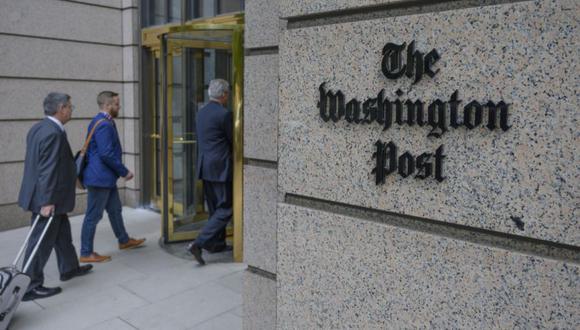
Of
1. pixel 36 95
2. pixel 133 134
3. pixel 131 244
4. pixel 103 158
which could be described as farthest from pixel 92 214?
pixel 133 134

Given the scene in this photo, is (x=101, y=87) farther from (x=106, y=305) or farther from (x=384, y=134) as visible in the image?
(x=384, y=134)

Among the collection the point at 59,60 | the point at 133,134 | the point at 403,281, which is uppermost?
the point at 59,60

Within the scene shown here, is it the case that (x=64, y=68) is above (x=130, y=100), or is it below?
above

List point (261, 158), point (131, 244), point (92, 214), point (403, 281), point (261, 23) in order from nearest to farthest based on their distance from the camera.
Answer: point (403, 281) < point (261, 23) < point (261, 158) < point (92, 214) < point (131, 244)

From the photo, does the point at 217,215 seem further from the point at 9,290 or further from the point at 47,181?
the point at 9,290

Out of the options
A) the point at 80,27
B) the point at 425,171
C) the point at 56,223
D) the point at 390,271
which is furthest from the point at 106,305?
the point at 80,27

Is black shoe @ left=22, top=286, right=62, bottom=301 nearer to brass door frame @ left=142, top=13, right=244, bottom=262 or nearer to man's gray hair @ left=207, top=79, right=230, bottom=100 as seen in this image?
brass door frame @ left=142, top=13, right=244, bottom=262

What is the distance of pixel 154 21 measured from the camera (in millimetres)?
8789

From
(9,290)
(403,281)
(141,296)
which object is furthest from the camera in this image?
(141,296)

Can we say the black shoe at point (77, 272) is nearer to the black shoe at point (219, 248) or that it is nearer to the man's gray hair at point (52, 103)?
the black shoe at point (219, 248)

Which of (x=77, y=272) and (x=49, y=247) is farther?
(x=77, y=272)

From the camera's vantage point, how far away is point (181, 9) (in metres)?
8.13

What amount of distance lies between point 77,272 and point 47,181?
125 cm

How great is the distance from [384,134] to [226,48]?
4.96 m
